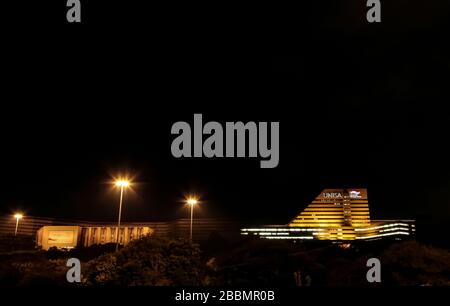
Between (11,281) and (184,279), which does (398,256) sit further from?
(11,281)

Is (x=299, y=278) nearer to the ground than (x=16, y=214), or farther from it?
nearer to the ground

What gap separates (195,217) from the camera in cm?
5856

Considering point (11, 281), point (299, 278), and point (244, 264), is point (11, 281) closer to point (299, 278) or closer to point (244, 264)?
point (244, 264)

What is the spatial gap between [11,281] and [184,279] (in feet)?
30.7
